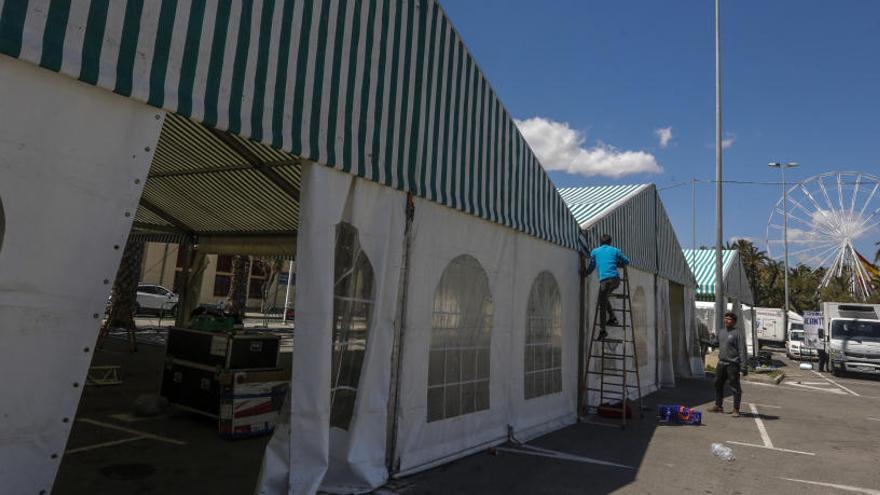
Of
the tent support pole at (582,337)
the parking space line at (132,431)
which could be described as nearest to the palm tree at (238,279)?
the parking space line at (132,431)

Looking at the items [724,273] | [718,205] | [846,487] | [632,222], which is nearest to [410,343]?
[846,487]

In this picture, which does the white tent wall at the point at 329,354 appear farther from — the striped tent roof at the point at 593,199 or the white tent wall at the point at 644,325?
the white tent wall at the point at 644,325

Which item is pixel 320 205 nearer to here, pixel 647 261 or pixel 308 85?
pixel 308 85

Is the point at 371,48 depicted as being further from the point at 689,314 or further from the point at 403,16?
the point at 689,314

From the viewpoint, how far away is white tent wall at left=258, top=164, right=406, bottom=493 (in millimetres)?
4117

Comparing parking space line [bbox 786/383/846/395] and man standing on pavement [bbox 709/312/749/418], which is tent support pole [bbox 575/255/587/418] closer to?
man standing on pavement [bbox 709/312/749/418]

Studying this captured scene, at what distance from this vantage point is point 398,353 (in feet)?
16.6

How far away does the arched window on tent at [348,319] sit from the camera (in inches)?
182

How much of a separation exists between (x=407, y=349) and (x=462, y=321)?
3.51ft

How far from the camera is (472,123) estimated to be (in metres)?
6.32

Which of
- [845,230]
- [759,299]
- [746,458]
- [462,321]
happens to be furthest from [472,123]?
[759,299]

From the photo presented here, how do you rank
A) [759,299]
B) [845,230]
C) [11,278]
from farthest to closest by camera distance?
[759,299] < [845,230] < [11,278]

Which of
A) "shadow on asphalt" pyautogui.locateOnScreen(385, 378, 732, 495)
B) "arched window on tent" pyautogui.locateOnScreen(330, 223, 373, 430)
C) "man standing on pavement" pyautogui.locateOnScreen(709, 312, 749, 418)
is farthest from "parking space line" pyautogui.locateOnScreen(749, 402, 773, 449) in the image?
"arched window on tent" pyautogui.locateOnScreen(330, 223, 373, 430)

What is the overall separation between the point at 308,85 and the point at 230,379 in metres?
3.59
